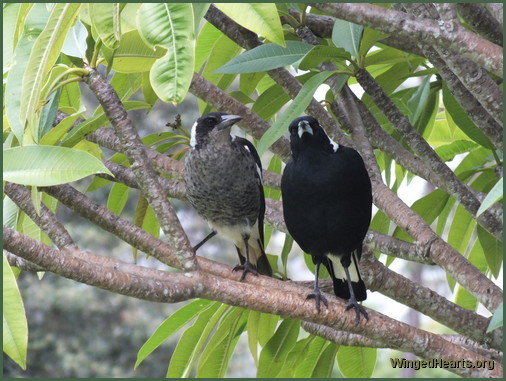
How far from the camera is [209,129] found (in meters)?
2.76

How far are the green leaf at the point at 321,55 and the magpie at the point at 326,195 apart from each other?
0.30 meters

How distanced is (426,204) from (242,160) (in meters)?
0.68

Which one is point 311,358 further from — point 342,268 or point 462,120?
point 462,120

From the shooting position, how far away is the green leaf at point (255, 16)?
4.34 ft

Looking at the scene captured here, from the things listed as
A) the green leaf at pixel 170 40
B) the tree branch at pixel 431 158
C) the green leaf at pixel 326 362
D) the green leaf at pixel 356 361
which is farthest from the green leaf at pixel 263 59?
the green leaf at pixel 356 361

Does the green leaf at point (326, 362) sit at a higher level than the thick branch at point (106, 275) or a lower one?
lower

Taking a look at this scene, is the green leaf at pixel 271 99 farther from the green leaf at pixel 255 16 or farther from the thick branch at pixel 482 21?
the green leaf at pixel 255 16

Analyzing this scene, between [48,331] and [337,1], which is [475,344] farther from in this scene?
[48,331]

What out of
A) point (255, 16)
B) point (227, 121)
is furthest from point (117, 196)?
point (255, 16)

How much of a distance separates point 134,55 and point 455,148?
52.8 inches

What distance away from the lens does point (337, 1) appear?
1649 millimetres

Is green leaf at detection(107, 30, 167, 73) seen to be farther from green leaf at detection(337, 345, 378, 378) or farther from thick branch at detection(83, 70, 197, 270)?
green leaf at detection(337, 345, 378, 378)

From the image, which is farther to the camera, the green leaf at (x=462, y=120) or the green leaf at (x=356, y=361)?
the green leaf at (x=356, y=361)

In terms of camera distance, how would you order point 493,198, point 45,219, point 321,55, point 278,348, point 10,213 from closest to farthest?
point 493,198, point 45,219, point 321,55, point 10,213, point 278,348
